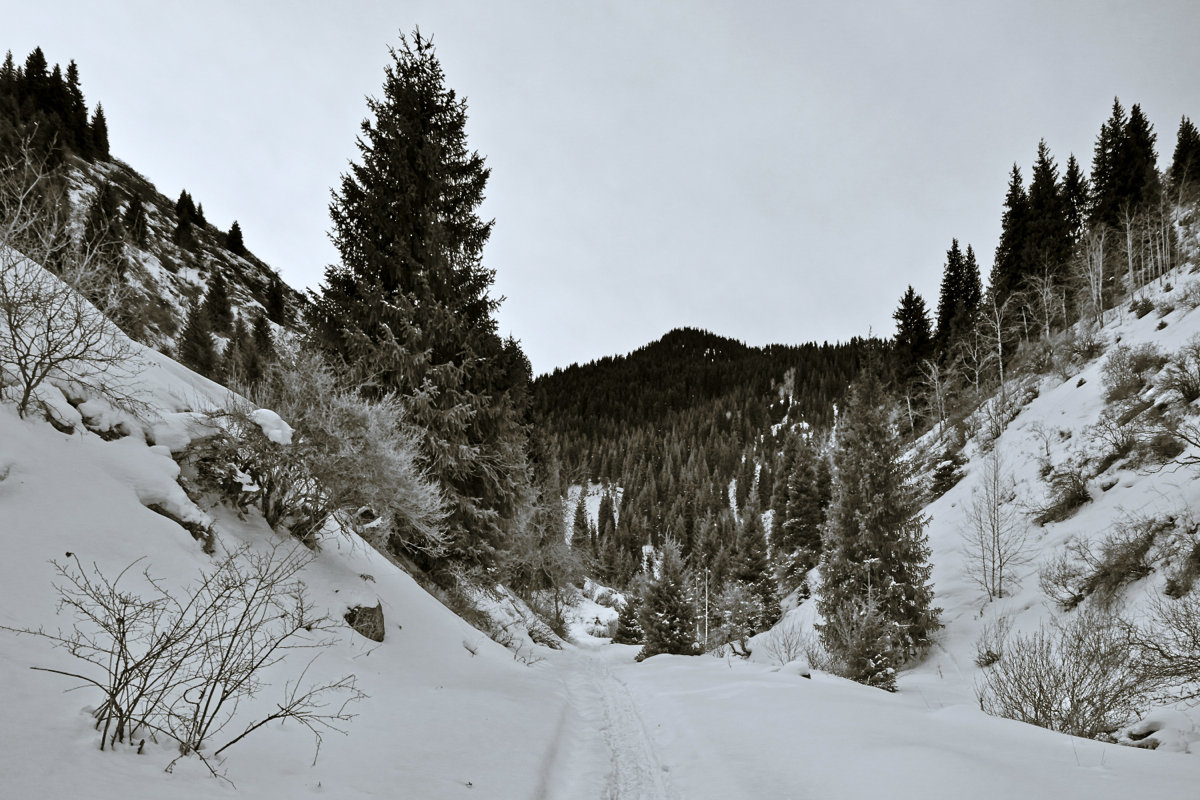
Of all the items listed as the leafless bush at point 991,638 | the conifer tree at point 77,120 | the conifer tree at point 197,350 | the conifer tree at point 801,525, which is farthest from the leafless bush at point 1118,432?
the conifer tree at point 77,120

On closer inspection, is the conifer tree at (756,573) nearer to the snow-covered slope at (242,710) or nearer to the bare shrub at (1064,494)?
the bare shrub at (1064,494)

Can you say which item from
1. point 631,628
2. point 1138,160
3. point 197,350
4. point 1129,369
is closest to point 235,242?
point 197,350

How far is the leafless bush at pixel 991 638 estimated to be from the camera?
16.3m

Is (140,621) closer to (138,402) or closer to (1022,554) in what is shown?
(138,402)

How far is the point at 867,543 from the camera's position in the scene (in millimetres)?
19906

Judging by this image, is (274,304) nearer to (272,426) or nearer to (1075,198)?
(272,426)

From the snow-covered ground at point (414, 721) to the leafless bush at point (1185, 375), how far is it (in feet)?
59.5

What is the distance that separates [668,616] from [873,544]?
11.2 meters

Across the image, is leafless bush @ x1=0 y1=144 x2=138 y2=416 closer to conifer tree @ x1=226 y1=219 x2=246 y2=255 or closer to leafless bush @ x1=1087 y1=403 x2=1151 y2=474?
leafless bush @ x1=1087 y1=403 x2=1151 y2=474

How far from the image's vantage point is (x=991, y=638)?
1781 cm

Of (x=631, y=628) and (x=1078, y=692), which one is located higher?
(x=1078, y=692)

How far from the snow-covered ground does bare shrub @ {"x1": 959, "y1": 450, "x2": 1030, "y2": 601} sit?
48.6 ft

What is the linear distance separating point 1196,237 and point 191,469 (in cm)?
6092

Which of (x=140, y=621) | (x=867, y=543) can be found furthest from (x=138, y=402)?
(x=867, y=543)
